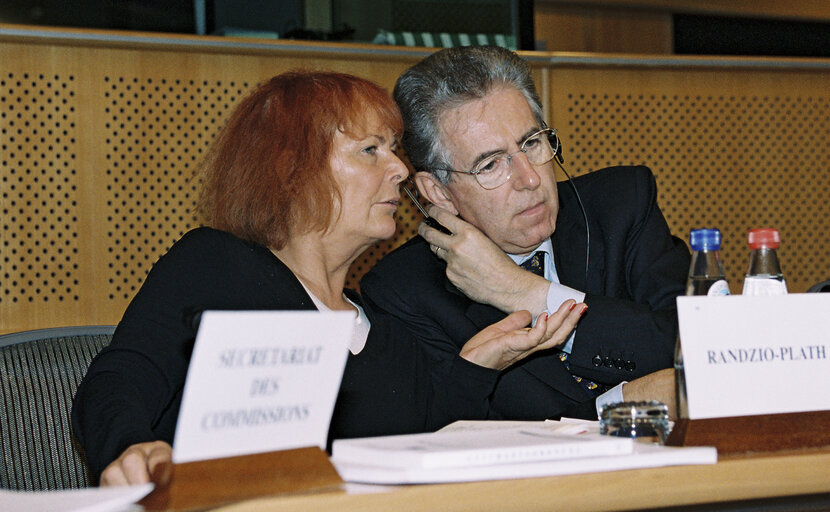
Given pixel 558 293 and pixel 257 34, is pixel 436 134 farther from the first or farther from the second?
pixel 257 34

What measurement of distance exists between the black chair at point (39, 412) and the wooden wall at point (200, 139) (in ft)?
3.36

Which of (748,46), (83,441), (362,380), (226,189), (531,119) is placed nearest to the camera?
(83,441)

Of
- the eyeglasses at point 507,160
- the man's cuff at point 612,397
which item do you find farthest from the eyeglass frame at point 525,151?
the man's cuff at point 612,397

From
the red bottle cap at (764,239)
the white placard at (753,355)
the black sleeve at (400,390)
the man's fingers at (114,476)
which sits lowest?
the black sleeve at (400,390)

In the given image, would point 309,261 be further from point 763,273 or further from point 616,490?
point 616,490

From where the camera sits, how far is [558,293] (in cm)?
173

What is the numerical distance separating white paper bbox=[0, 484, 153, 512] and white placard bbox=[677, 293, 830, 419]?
0.55m

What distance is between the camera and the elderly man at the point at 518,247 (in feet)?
5.56

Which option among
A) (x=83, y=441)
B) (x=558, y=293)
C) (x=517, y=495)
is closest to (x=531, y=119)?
(x=558, y=293)

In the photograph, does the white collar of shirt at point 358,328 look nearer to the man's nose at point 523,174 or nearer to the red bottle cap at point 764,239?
the man's nose at point 523,174

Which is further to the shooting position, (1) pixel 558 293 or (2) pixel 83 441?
(1) pixel 558 293

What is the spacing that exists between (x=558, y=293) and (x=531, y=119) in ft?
1.32

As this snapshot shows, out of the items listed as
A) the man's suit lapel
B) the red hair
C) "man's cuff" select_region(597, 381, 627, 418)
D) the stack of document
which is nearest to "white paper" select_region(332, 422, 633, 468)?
the stack of document

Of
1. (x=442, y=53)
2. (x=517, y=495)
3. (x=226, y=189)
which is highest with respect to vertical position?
(x=442, y=53)
